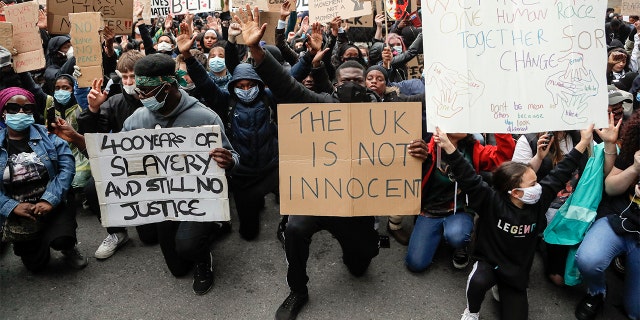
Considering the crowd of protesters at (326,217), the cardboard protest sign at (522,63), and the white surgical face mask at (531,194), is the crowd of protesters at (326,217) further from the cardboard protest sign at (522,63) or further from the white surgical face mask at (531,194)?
the cardboard protest sign at (522,63)

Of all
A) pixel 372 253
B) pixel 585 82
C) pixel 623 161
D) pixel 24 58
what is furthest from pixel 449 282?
pixel 24 58

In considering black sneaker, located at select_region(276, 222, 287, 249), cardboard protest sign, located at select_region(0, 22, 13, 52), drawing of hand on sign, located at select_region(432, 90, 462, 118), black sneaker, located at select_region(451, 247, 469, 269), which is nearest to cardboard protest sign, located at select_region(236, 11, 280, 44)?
cardboard protest sign, located at select_region(0, 22, 13, 52)

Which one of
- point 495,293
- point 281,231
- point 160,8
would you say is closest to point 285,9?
point 281,231

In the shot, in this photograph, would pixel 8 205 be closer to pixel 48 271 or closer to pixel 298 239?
pixel 48 271

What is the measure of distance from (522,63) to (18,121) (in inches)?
156

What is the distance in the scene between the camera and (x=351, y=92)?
150 inches

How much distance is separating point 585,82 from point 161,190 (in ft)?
10.2

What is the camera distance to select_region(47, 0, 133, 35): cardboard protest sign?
20.2 ft

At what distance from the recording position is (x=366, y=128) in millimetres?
3232

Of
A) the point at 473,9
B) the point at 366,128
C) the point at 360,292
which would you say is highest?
the point at 473,9

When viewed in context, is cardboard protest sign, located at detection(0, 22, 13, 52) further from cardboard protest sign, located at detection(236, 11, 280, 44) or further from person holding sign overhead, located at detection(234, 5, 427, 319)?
person holding sign overhead, located at detection(234, 5, 427, 319)

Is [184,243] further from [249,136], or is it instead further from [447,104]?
[447,104]

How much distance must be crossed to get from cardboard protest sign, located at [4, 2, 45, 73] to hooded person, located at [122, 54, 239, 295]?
8.83ft

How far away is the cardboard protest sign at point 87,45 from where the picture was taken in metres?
5.13
